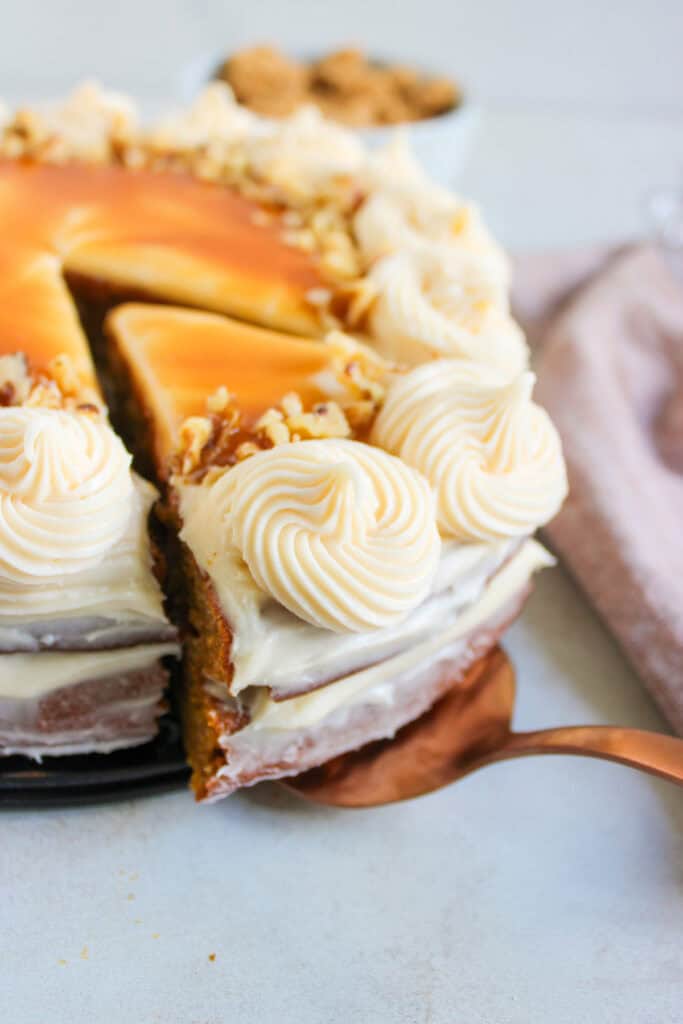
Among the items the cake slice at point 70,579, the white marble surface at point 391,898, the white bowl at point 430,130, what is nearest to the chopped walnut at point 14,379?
the cake slice at point 70,579

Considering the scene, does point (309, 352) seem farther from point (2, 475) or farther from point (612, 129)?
point (612, 129)

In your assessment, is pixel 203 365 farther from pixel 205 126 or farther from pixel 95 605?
pixel 205 126

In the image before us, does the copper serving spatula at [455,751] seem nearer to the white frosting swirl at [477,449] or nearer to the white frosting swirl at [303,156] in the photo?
the white frosting swirl at [477,449]

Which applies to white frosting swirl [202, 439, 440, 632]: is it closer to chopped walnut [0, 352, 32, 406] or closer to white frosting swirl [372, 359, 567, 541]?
white frosting swirl [372, 359, 567, 541]

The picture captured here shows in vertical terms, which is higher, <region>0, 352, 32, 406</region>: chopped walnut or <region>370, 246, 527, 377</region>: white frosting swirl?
<region>370, 246, 527, 377</region>: white frosting swirl

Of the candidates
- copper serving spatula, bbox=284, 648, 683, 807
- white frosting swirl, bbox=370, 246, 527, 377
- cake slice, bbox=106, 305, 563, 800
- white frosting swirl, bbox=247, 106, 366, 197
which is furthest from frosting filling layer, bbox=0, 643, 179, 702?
white frosting swirl, bbox=247, 106, 366, 197

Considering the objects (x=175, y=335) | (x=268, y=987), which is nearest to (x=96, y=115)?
(x=175, y=335)
